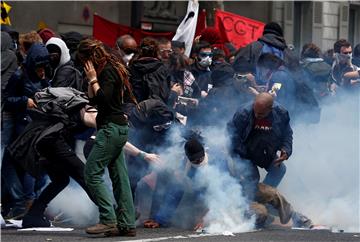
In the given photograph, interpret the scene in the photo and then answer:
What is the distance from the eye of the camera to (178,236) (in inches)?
415

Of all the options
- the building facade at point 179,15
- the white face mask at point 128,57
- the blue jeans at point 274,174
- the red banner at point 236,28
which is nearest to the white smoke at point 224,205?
the blue jeans at point 274,174

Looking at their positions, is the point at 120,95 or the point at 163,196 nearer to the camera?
the point at 120,95

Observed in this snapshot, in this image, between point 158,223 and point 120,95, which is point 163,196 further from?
point 120,95

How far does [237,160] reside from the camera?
12.0 meters

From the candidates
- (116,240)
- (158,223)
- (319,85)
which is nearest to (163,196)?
(158,223)

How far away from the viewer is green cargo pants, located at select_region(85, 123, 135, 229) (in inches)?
401

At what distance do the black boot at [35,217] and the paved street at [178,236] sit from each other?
24 cm

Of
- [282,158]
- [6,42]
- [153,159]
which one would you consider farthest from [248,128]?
[6,42]

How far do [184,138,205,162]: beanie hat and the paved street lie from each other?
71cm

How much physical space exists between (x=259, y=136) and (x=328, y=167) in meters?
1.36

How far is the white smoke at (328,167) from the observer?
12.3 metres

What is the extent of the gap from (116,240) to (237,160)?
2.32m

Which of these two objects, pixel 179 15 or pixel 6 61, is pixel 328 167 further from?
pixel 179 15

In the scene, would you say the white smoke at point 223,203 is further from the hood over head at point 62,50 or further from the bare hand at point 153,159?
the hood over head at point 62,50
